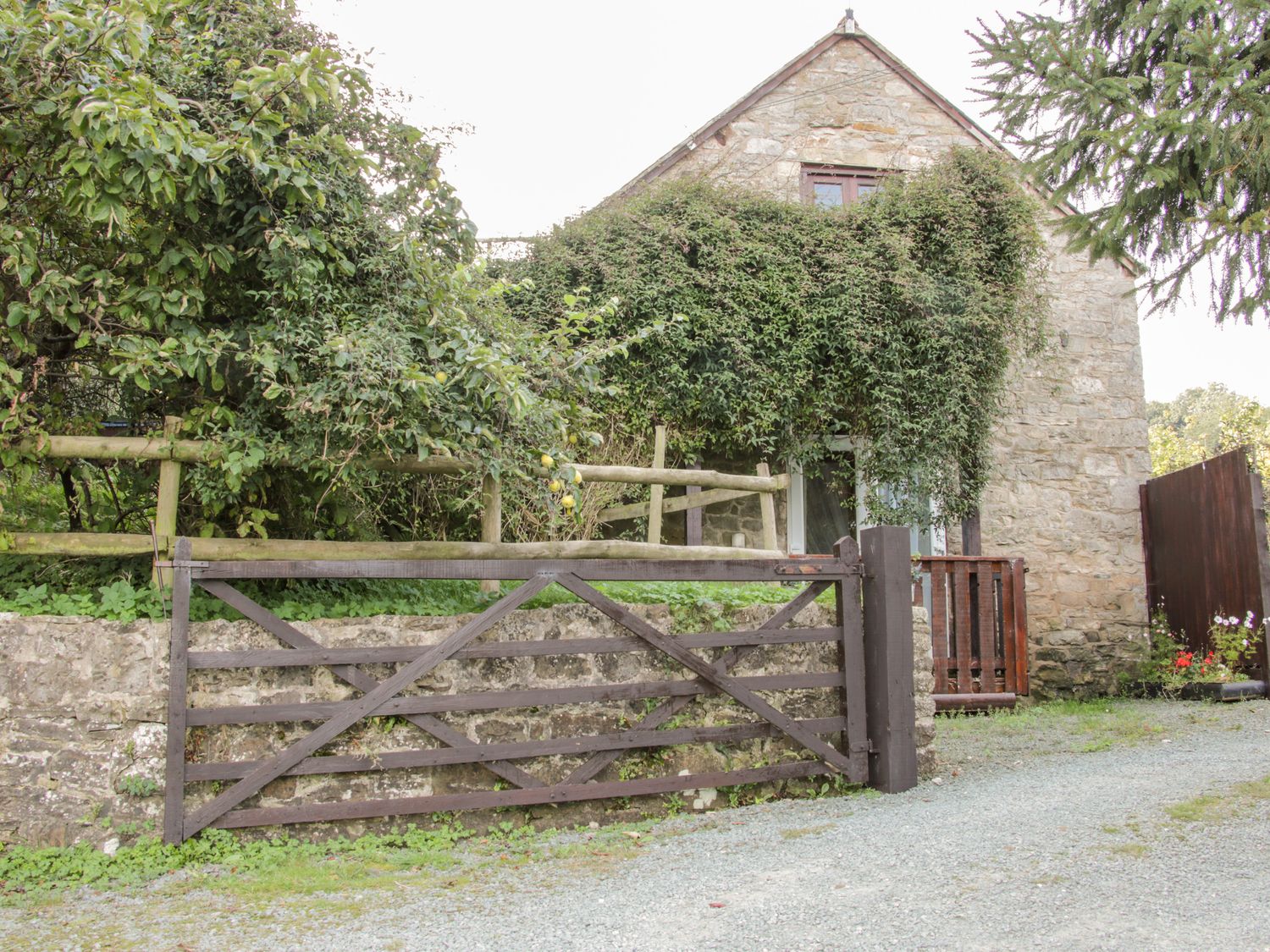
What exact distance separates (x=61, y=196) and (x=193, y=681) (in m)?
2.37

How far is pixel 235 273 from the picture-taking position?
4941 mm

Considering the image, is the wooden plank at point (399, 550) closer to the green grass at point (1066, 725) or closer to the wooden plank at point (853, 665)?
the wooden plank at point (853, 665)

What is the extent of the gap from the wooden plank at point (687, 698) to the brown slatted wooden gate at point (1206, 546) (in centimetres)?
520

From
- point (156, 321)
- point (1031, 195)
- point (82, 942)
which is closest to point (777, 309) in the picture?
point (1031, 195)

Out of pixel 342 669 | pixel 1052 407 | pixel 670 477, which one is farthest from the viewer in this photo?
pixel 1052 407

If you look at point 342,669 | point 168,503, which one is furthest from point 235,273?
point 342,669

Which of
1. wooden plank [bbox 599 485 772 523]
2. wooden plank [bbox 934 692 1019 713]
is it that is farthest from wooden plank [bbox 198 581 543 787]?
wooden plank [bbox 934 692 1019 713]

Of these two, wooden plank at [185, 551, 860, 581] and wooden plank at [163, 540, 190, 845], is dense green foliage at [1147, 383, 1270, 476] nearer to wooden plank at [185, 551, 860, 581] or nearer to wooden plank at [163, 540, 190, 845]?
wooden plank at [185, 551, 860, 581]

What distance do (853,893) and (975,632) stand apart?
222 inches

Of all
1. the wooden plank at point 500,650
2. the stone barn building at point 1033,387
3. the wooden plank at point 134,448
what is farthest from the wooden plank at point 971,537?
the wooden plank at point 134,448

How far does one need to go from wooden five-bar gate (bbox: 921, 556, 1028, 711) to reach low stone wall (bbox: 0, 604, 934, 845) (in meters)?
4.32

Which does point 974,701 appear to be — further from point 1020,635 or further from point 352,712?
point 352,712

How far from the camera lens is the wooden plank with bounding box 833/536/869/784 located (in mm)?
5391

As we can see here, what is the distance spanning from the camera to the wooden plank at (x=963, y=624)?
8641 mm
